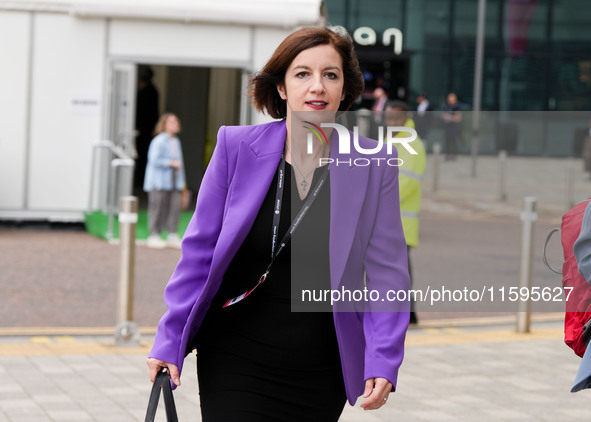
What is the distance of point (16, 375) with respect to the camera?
698 centimetres

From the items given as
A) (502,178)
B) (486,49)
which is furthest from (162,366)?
(486,49)

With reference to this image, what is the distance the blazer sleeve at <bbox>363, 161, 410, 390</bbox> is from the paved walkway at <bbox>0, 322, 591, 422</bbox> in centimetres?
307

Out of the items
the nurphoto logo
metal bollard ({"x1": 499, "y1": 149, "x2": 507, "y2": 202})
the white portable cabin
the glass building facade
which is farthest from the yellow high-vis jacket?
the glass building facade

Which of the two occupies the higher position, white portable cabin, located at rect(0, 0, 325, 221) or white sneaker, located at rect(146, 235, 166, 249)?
white portable cabin, located at rect(0, 0, 325, 221)

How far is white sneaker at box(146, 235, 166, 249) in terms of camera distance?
14.2 m

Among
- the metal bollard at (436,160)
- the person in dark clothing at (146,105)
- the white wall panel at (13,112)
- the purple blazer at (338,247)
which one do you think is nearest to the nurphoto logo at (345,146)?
the purple blazer at (338,247)

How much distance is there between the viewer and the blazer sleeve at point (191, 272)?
128 inches

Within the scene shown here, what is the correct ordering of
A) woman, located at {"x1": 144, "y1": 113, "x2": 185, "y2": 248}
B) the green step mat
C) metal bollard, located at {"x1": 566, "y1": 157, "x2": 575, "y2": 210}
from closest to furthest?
1. woman, located at {"x1": 144, "y1": 113, "x2": 185, "y2": 248}
2. the green step mat
3. metal bollard, located at {"x1": 566, "y1": 157, "x2": 575, "y2": 210}

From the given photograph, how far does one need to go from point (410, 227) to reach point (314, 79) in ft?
19.2

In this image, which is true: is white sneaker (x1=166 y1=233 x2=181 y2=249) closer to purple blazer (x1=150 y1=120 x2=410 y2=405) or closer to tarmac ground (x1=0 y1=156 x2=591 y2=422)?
tarmac ground (x1=0 y1=156 x2=591 y2=422)

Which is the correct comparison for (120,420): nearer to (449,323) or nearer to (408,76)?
(449,323)

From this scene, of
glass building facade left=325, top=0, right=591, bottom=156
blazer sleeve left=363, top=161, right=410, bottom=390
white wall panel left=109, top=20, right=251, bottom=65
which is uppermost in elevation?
glass building facade left=325, top=0, right=591, bottom=156

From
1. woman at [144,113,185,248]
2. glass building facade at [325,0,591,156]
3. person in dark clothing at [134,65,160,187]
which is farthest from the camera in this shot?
glass building facade at [325,0,591,156]

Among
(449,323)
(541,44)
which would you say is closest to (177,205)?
(449,323)
